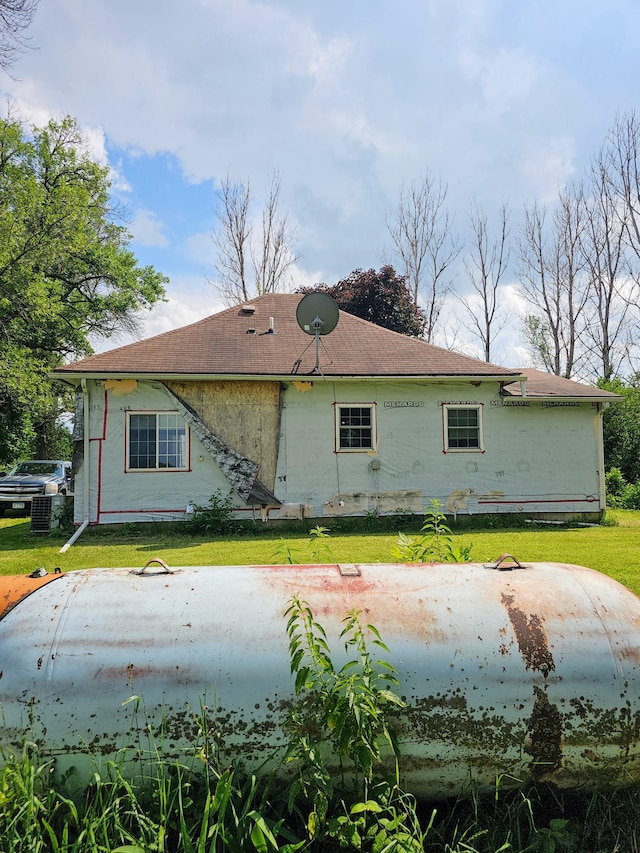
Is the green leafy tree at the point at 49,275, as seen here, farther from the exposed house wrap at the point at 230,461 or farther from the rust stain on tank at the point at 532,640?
the rust stain on tank at the point at 532,640

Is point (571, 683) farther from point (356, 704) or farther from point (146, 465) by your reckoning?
point (146, 465)

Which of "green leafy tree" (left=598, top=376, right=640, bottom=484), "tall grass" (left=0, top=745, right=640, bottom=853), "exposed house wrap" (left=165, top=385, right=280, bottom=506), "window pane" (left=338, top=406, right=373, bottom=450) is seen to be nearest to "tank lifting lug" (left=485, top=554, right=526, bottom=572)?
"tall grass" (left=0, top=745, right=640, bottom=853)

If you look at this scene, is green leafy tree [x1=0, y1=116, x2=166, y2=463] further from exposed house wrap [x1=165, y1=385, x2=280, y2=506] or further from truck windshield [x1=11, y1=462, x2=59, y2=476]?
exposed house wrap [x1=165, y1=385, x2=280, y2=506]

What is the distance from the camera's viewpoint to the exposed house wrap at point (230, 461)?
12.6 meters

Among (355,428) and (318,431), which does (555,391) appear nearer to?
(355,428)

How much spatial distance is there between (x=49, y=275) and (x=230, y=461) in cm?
2116

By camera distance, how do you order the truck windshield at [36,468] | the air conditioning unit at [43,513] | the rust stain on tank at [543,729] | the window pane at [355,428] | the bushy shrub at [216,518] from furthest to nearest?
the truck windshield at [36,468] < the window pane at [355,428] < the bushy shrub at [216,518] < the air conditioning unit at [43,513] < the rust stain on tank at [543,729]

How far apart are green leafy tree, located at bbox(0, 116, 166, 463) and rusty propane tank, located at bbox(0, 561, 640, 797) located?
2037 cm

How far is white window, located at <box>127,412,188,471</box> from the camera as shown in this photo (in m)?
12.5

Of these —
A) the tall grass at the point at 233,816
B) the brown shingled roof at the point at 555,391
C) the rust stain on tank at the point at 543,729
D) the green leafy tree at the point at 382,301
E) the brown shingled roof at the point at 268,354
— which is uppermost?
the green leafy tree at the point at 382,301

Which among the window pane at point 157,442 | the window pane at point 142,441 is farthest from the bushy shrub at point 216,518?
the window pane at point 142,441

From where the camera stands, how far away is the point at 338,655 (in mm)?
2510

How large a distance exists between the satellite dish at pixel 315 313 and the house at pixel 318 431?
0.42m

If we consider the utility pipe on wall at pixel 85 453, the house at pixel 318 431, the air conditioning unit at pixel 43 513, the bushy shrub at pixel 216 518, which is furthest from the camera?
the house at pixel 318 431
